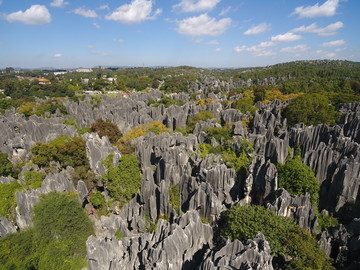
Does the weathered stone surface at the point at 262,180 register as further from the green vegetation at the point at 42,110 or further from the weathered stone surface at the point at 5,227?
the green vegetation at the point at 42,110

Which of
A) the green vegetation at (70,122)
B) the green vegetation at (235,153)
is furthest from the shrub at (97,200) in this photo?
the green vegetation at (70,122)

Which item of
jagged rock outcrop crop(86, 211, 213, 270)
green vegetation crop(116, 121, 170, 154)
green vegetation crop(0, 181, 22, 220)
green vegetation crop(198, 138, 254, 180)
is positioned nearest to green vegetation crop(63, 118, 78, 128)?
green vegetation crop(116, 121, 170, 154)

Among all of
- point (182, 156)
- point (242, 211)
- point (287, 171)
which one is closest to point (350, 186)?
point (287, 171)

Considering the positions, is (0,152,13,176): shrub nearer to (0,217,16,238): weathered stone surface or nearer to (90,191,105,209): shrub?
(0,217,16,238): weathered stone surface

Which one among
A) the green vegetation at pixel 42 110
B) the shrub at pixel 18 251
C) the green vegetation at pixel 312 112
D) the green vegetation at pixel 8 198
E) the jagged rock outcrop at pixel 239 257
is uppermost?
the green vegetation at pixel 312 112

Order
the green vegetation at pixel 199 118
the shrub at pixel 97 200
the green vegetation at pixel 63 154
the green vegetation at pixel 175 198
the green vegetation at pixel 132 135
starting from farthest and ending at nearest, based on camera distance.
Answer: the green vegetation at pixel 199 118
the green vegetation at pixel 132 135
the green vegetation at pixel 63 154
the shrub at pixel 97 200
the green vegetation at pixel 175 198

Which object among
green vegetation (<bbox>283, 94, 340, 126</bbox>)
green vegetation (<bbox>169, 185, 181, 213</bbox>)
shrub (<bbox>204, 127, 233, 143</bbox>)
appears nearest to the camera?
green vegetation (<bbox>169, 185, 181, 213</bbox>)
